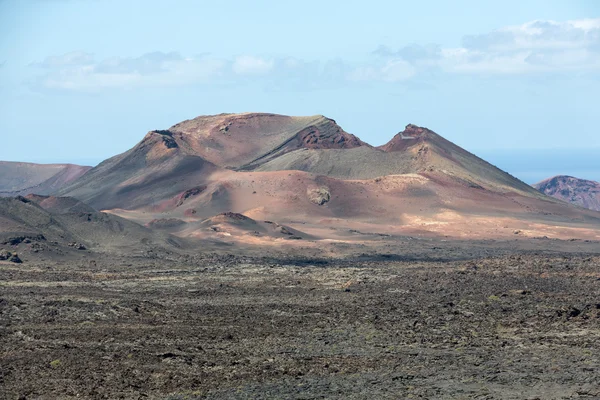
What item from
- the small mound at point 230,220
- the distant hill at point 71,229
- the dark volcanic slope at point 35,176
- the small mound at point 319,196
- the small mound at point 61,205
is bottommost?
the distant hill at point 71,229

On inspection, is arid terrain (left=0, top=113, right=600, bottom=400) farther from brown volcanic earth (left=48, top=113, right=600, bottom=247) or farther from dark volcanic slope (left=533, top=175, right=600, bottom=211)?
dark volcanic slope (left=533, top=175, right=600, bottom=211)

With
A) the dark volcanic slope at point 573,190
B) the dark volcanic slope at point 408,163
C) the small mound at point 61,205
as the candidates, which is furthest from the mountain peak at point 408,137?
the small mound at point 61,205

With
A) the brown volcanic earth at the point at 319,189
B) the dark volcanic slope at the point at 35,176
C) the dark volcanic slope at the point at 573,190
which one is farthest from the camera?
the dark volcanic slope at the point at 573,190

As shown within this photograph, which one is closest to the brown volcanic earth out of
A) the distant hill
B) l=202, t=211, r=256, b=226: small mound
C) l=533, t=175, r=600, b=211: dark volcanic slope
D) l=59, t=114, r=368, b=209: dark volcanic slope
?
l=59, t=114, r=368, b=209: dark volcanic slope

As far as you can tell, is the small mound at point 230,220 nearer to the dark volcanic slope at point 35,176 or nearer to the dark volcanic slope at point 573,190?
the dark volcanic slope at point 35,176

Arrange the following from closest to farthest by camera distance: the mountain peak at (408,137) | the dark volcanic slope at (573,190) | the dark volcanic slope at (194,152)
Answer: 1. the dark volcanic slope at (194,152)
2. the mountain peak at (408,137)
3. the dark volcanic slope at (573,190)

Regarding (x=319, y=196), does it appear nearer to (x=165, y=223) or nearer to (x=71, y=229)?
(x=165, y=223)

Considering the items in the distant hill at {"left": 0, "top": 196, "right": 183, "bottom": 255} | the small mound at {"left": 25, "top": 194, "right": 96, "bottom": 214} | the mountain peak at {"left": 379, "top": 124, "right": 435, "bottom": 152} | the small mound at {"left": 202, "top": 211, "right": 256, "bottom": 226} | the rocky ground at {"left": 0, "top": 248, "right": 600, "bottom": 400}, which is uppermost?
the mountain peak at {"left": 379, "top": 124, "right": 435, "bottom": 152}

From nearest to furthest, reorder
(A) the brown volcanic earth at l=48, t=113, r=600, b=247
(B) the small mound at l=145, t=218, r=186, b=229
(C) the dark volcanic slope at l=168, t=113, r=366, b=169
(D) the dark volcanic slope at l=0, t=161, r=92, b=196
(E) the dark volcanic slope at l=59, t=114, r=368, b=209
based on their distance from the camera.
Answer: (B) the small mound at l=145, t=218, r=186, b=229 → (A) the brown volcanic earth at l=48, t=113, r=600, b=247 → (E) the dark volcanic slope at l=59, t=114, r=368, b=209 → (C) the dark volcanic slope at l=168, t=113, r=366, b=169 → (D) the dark volcanic slope at l=0, t=161, r=92, b=196
